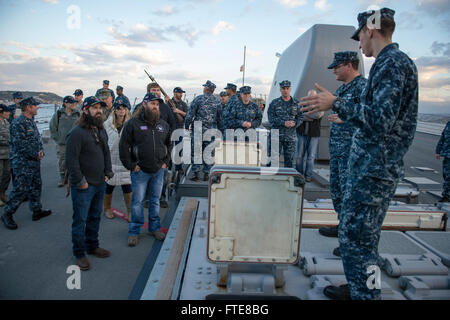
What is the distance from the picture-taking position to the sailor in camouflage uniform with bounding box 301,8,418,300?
1672 mm

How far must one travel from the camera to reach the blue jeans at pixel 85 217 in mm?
2961

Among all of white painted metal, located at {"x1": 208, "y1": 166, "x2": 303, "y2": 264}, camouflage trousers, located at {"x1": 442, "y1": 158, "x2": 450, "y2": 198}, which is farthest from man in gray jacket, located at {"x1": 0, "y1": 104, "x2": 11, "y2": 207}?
camouflage trousers, located at {"x1": 442, "y1": 158, "x2": 450, "y2": 198}

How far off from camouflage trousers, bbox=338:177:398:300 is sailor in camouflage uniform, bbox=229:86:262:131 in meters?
3.64

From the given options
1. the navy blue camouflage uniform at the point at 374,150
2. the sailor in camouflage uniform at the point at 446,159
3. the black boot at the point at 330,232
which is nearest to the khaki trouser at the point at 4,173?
the black boot at the point at 330,232

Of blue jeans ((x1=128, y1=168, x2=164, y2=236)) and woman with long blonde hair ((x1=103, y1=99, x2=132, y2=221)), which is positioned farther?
woman with long blonde hair ((x1=103, y1=99, x2=132, y2=221))

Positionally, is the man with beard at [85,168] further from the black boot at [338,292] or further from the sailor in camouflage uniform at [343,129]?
the sailor in camouflage uniform at [343,129]

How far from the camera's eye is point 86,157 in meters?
3.00

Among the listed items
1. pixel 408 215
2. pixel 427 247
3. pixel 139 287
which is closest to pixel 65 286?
pixel 139 287

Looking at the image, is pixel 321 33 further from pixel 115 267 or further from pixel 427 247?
pixel 115 267

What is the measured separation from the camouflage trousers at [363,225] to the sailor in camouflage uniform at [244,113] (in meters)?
3.64

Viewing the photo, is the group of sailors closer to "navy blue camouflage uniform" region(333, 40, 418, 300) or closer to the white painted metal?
"navy blue camouflage uniform" region(333, 40, 418, 300)

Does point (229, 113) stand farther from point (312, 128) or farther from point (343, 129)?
point (343, 129)
